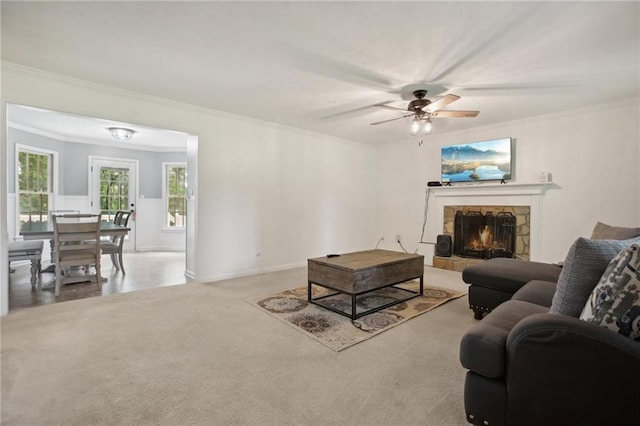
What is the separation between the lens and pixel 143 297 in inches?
142

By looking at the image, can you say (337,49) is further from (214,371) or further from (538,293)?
A: (214,371)

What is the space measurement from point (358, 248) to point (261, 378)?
15.4 feet

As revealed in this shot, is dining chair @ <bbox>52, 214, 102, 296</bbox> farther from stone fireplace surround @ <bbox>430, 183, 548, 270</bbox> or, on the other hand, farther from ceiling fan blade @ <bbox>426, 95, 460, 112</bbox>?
stone fireplace surround @ <bbox>430, 183, 548, 270</bbox>

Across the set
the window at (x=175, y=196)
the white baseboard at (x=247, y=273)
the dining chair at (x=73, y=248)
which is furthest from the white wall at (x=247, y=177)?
the window at (x=175, y=196)

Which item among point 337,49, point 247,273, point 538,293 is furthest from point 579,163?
point 247,273

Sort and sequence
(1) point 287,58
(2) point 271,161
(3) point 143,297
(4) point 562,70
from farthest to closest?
(2) point 271,161 < (3) point 143,297 < (4) point 562,70 < (1) point 287,58

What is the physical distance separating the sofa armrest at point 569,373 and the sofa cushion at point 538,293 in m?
0.95

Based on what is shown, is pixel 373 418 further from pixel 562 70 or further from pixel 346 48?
pixel 562 70

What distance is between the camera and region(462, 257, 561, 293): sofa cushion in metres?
2.75

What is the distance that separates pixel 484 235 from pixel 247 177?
4067mm

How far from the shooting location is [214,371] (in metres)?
2.05

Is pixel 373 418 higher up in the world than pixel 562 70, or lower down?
lower down

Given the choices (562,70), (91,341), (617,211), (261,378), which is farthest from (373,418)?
(617,211)

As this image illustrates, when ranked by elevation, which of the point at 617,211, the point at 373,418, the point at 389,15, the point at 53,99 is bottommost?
the point at 373,418
